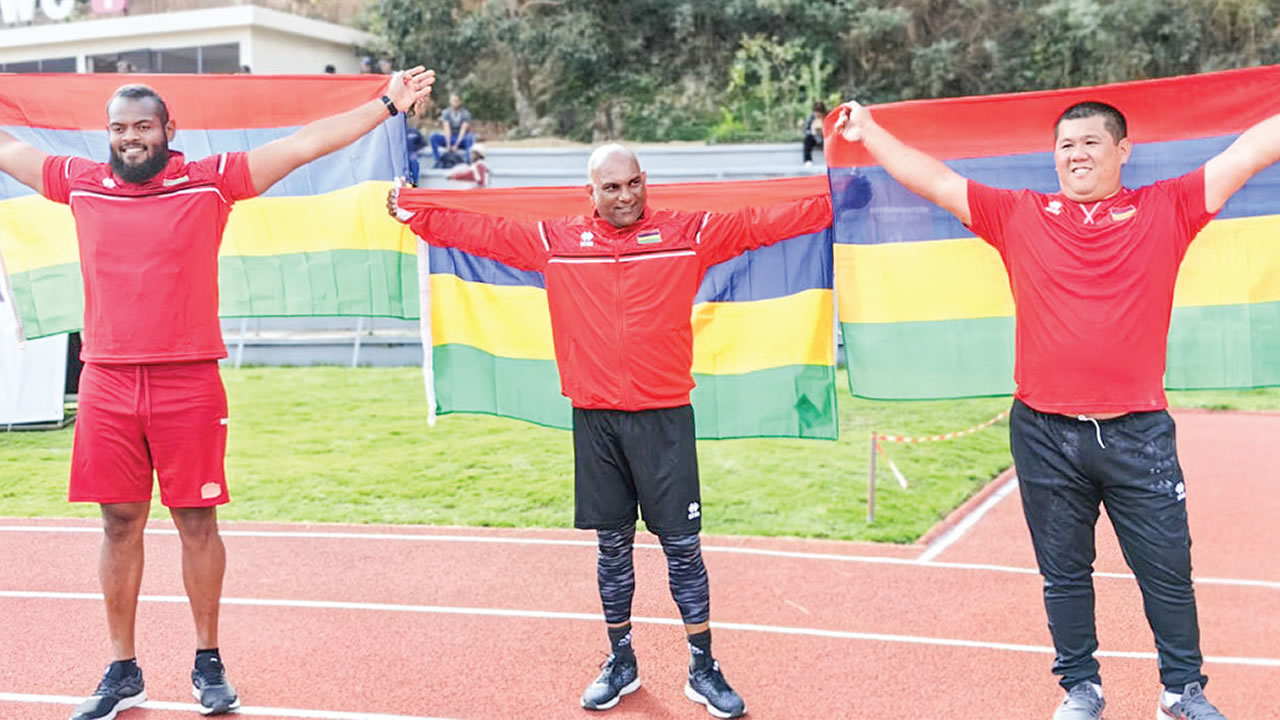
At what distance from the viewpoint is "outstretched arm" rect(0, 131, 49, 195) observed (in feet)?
15.5

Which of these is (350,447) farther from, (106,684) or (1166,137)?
(1166,137)

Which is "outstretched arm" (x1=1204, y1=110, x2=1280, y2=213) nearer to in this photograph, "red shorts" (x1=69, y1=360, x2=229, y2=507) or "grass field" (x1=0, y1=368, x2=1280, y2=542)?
"red shorts" (x1=69, y1=360, x2=229, y2=507)

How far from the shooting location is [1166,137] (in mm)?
4840

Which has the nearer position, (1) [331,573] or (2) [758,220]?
(2) [758,220]

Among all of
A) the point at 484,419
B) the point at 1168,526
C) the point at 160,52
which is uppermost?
the point at 160,52

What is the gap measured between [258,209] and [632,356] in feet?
7.43

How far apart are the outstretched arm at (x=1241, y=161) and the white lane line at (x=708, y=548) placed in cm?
309

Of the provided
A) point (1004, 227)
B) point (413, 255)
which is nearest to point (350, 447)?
point (413, 255)

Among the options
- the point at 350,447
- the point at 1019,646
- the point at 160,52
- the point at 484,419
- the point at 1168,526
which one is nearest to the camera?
the point at 1168,526

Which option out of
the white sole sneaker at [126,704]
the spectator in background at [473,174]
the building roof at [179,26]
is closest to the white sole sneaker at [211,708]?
the white sole sneaker at [126,704]

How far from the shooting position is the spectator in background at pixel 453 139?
20906mm

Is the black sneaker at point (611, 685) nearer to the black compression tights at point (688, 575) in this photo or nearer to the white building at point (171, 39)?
the black compression tights at point (688, 575)

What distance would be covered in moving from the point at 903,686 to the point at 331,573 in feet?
11.6

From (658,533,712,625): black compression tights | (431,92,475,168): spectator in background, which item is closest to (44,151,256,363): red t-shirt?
(658,533,712,625): black compression tights
